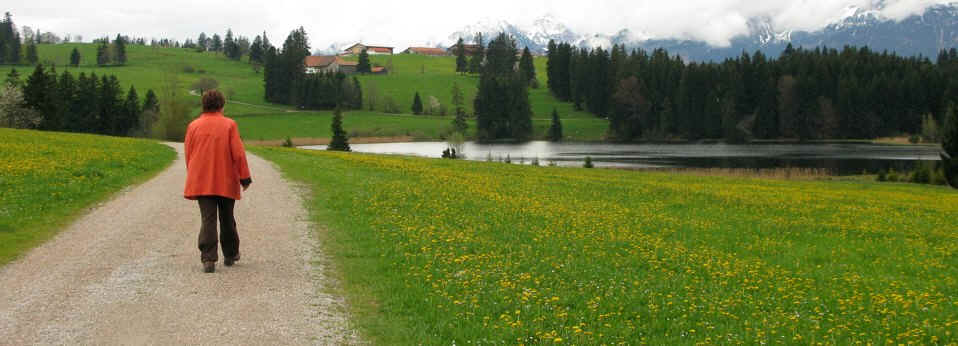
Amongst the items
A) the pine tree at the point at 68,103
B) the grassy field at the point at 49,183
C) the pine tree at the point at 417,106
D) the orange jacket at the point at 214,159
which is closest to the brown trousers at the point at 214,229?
the orange jacket at the point at 214,159

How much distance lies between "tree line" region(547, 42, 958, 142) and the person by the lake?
14803 cm

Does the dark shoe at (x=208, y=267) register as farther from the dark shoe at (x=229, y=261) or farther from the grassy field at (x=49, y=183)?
the grassy field at (x=49, y=183)

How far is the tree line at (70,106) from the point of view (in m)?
86.2

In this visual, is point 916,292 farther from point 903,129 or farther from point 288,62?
point 288,62

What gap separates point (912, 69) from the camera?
156375mm

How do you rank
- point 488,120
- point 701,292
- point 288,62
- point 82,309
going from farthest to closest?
point 288,62 < point 488,120 < point 701,292 < point 82,309

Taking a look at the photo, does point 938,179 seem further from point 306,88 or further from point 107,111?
point 306,88

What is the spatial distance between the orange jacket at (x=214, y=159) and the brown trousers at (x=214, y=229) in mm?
244

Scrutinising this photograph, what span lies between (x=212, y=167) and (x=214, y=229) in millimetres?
1057

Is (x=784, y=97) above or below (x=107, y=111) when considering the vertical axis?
above

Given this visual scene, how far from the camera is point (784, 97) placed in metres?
155

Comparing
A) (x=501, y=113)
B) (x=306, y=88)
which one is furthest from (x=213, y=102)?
(x=306, y=88)

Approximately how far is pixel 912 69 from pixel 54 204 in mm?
175359

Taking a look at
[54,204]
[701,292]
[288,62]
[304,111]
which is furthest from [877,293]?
[288,62]
